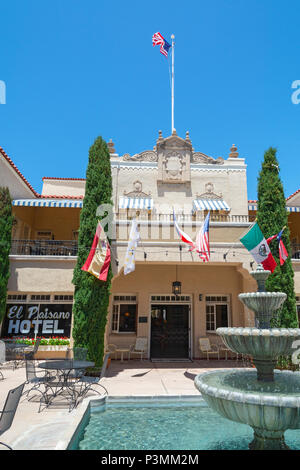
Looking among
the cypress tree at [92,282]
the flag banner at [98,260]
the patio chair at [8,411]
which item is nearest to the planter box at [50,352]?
the cypress tree at [92,282]

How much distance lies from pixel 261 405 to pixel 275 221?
404 inches

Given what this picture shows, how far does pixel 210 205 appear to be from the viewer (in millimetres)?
17766

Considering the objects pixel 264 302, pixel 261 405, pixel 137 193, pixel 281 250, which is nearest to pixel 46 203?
pixel 137 193

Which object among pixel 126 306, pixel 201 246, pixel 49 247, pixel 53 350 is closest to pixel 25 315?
pixel 53 350

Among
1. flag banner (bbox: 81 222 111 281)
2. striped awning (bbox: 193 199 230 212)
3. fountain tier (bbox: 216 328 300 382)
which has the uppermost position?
striped awning (bbox: 193 199 230 212)

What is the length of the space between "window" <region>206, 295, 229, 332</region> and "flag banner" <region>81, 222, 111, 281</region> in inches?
297

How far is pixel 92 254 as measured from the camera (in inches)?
462

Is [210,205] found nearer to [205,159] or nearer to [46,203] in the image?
[205,159]

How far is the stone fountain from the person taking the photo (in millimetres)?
4133

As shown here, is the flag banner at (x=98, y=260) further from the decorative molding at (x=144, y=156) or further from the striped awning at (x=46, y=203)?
the decorative molding at (x=144, y=156)

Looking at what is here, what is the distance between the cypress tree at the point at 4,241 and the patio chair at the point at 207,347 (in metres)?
10.1

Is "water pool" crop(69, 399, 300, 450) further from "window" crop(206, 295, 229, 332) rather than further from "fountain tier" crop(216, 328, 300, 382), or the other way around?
"window" crop(206, 295, 229, 332)

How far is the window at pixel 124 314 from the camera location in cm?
1611

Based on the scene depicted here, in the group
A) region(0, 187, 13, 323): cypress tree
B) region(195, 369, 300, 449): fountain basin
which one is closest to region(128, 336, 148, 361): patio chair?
region(0, 187, 13, 323): cypress tree
